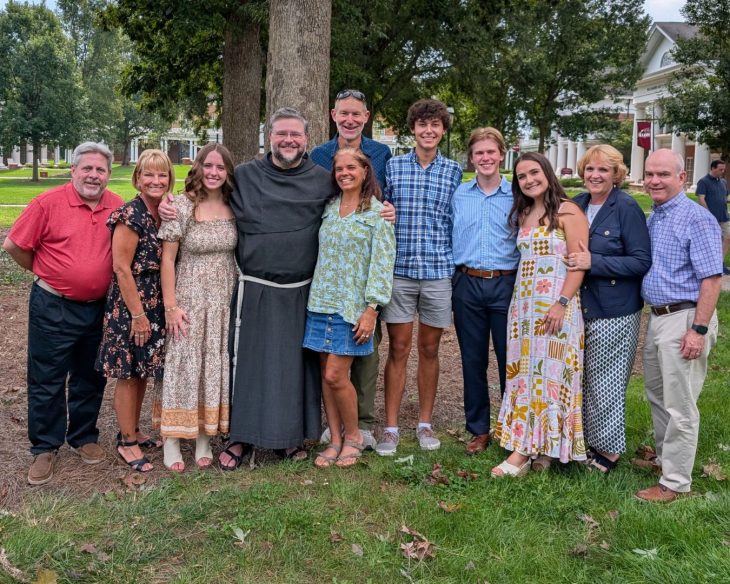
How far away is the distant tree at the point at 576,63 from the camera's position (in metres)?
29.1

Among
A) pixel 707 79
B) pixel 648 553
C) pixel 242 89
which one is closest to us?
pixel 648 553

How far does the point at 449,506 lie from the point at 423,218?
6.05ft

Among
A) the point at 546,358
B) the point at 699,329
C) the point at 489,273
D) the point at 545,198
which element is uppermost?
the point at 545,198

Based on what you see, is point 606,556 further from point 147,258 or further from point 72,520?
point 147,258

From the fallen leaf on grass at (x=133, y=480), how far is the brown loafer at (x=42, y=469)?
45 centimetres

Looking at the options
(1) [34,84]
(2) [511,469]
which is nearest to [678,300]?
(2) [511,469]

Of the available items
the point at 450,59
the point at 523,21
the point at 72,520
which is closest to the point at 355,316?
the point at 72,520

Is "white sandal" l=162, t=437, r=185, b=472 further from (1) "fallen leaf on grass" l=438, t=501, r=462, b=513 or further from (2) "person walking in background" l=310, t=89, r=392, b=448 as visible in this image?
(1) "fallen leaf on grass" l=438, t=501, r=462, b=513

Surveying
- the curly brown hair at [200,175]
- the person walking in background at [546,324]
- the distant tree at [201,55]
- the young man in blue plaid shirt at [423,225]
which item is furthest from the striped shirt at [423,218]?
the distant tree at [201,55]

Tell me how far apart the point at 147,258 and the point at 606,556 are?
309cm

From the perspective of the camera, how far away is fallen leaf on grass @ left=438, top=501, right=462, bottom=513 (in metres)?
4.23

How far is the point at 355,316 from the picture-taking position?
4734 mm

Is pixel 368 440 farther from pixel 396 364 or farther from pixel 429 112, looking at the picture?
pixel 429 112

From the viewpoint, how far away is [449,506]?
429 centimetres
